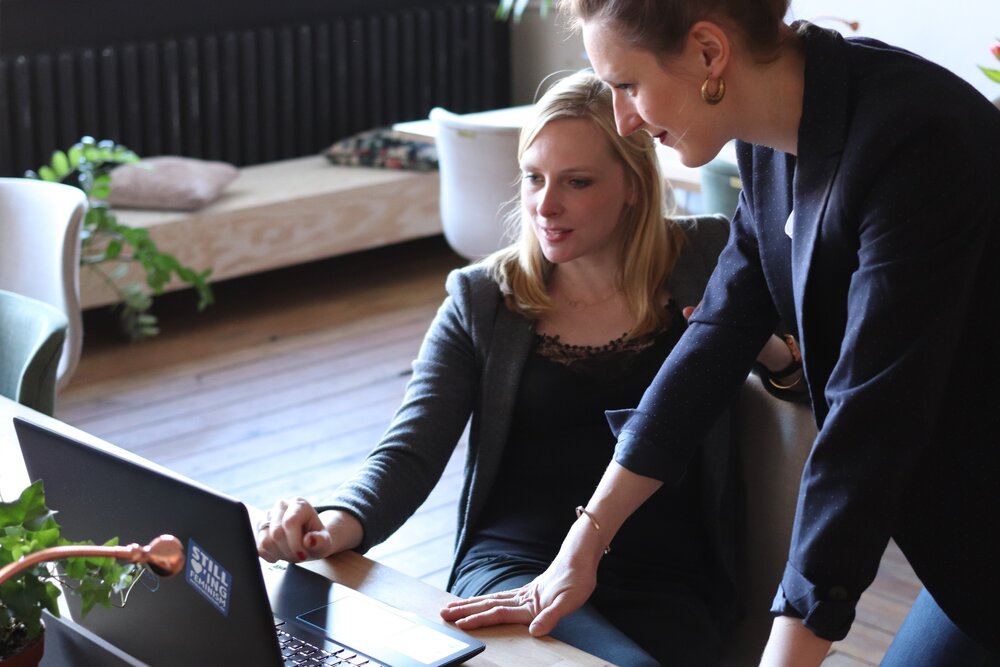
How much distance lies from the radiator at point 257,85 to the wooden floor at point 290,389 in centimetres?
63

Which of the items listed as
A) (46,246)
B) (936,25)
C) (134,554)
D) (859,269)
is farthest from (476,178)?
(134,554)

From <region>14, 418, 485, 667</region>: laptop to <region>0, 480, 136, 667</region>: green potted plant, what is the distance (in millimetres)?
56

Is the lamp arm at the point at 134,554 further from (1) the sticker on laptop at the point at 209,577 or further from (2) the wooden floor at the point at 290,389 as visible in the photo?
(2) the wooden floor at the point at 290,389

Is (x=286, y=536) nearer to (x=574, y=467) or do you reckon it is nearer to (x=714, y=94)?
(x=574, y=467)

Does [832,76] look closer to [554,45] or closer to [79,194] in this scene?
[79,194]

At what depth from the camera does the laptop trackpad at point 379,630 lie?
3.94 ft

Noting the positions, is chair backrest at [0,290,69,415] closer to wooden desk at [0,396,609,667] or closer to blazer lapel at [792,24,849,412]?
wooden desk at [0,396,609,667]

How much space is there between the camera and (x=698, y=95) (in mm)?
1171

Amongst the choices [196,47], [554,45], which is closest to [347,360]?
[196,47]

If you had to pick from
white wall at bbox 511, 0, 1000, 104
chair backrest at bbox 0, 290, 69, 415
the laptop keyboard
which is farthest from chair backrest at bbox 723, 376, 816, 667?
white wall at bbox 511, 0, 1000, 104

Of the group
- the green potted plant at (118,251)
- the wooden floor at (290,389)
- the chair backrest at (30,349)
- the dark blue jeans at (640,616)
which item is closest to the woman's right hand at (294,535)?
the dark blue jeans at (640,616)

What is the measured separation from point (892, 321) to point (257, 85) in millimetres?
4824

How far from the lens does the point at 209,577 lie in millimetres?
1077

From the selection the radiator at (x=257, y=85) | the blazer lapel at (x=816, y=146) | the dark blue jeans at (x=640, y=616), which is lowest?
the radiator at (x=257, y=85)
